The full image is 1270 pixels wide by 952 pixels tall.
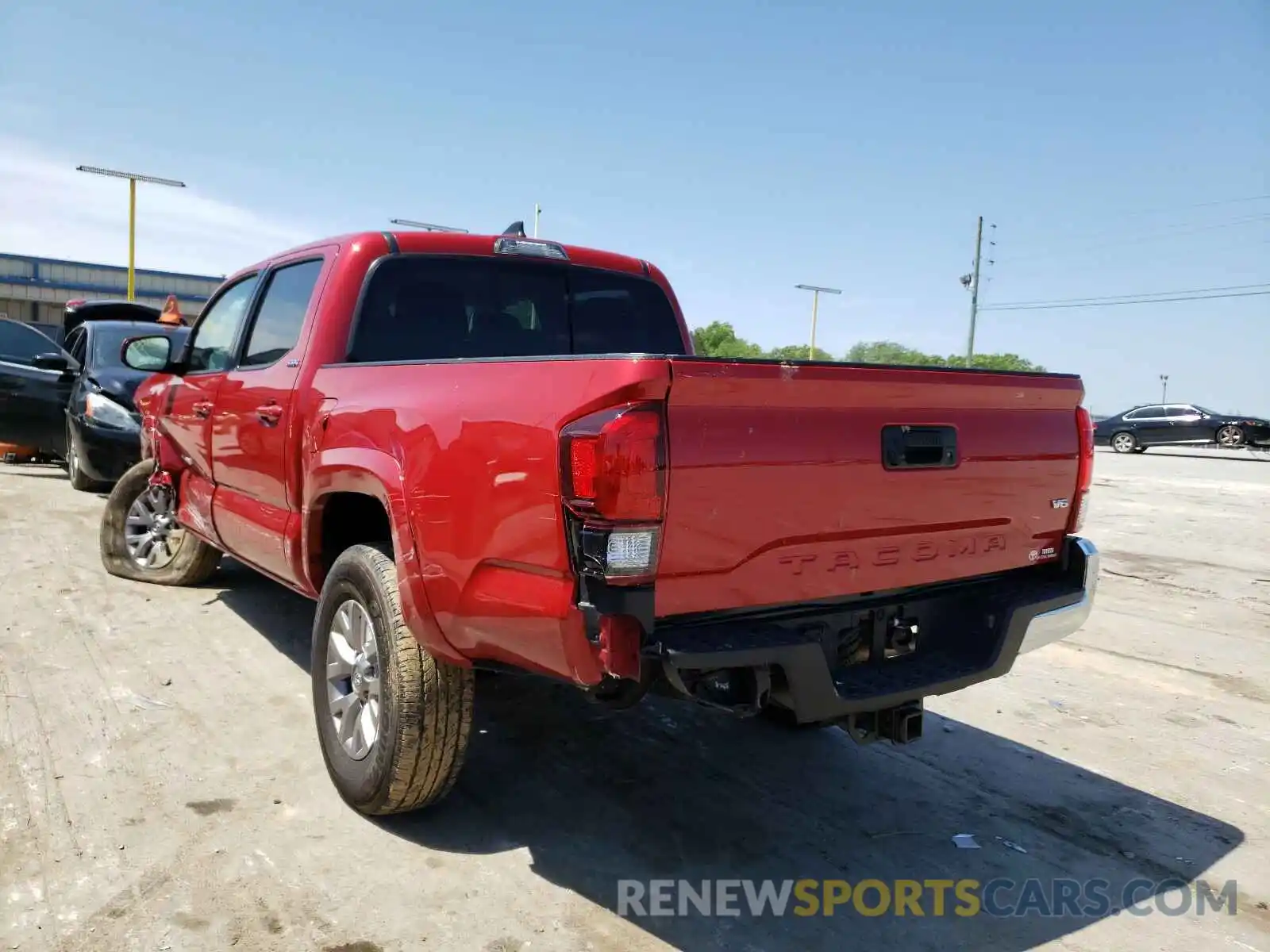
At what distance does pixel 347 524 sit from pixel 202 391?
189 cm

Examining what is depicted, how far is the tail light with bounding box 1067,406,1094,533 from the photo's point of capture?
11.2ft

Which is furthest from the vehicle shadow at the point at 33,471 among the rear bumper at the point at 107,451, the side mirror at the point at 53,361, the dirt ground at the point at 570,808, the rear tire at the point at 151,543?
the dirt ground at the point at 570,808

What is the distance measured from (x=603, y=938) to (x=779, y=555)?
116 cm

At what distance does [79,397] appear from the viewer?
9.37 m

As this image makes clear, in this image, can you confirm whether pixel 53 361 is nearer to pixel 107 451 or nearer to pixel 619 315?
pixel 107 451

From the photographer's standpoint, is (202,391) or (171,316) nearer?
(202,391)

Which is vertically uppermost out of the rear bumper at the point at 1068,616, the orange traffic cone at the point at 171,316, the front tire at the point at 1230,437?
the orange traffic cone at the point at 171,316

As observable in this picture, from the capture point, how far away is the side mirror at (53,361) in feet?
30.4

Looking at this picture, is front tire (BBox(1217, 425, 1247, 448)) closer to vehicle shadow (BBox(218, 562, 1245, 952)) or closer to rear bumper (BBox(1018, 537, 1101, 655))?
vehicle shadow (BBox(218, 562, 1245, 952))

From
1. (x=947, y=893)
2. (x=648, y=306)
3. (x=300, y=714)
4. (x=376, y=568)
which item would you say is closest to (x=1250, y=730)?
(x=947, y=893)

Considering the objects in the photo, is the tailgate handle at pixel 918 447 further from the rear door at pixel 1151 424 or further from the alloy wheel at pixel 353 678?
the rear door at pixel 1151 424

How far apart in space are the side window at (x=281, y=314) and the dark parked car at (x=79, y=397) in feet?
15.2

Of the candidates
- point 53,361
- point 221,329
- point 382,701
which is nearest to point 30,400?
point 53,361

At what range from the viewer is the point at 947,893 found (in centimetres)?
295
